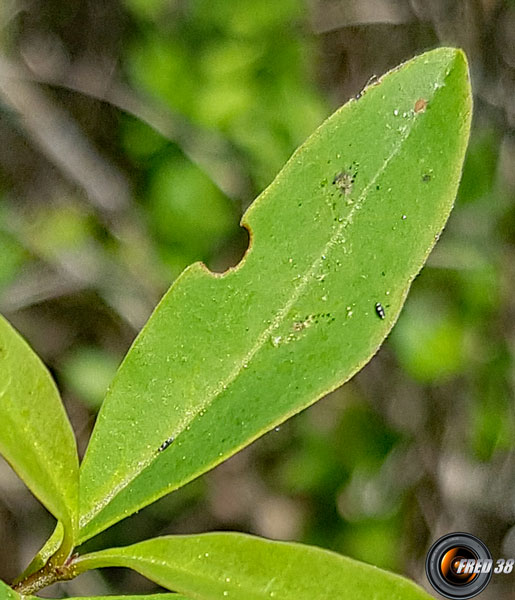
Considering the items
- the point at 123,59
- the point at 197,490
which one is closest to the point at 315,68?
the point at 123,59

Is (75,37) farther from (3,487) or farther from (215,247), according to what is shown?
(3,487)

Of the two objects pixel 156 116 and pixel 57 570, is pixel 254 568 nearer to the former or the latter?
pixel 57 570

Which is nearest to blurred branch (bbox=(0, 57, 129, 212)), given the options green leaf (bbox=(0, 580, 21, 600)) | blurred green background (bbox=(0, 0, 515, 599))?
blurred green background (bbox=(0, 0, 515, 599))

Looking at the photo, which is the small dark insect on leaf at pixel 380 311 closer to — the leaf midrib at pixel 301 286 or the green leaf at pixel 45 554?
the leaf midrib at pixel 301 286

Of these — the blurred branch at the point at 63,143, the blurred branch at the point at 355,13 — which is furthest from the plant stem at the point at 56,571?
the blurred branch at the point at 355,13

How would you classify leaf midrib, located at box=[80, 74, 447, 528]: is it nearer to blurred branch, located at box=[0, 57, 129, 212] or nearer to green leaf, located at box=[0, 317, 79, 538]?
green leaf, located at box=[0, 317, 79, 538]

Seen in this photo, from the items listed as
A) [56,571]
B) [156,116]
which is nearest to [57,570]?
[56,571]
